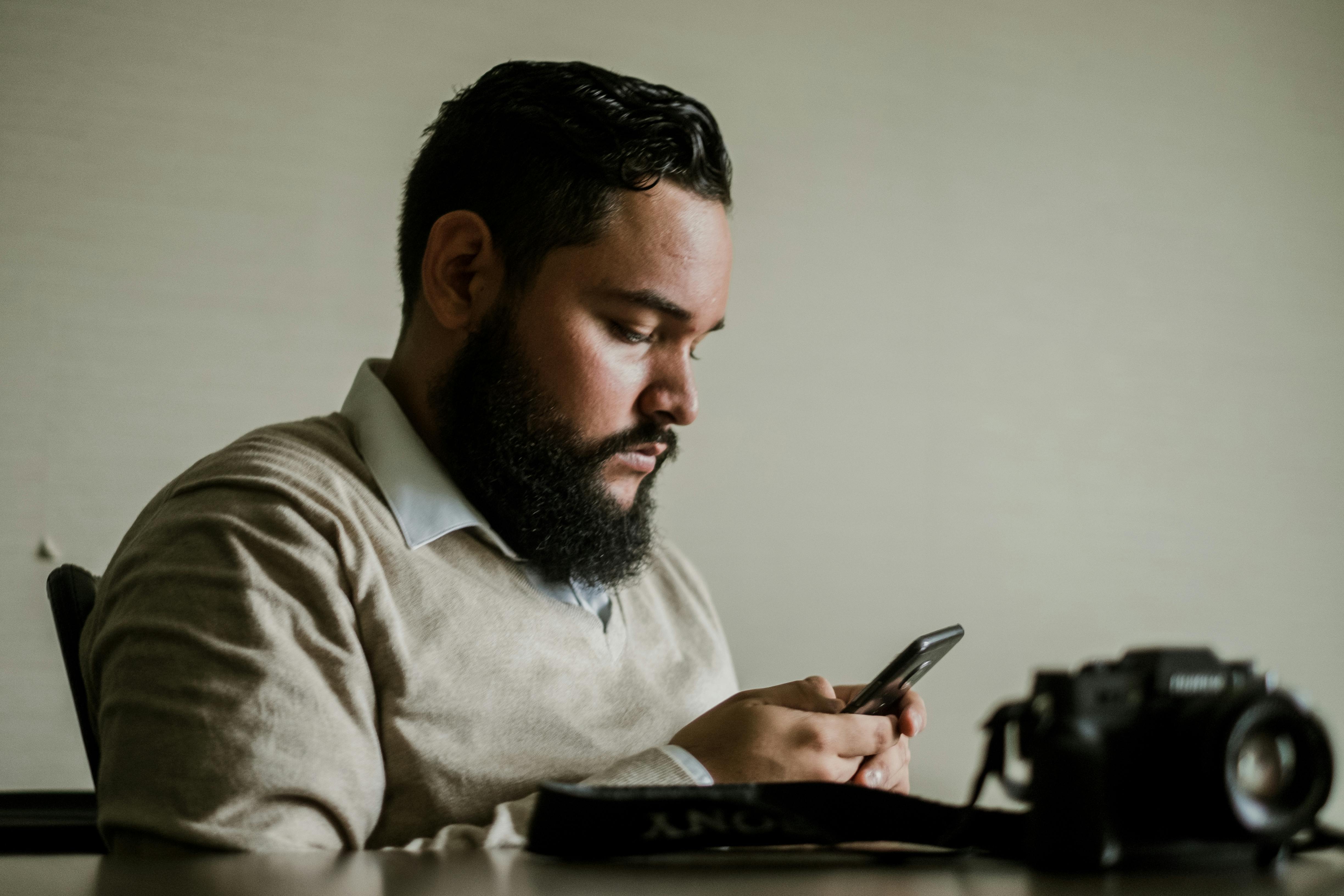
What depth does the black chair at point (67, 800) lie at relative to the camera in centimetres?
89

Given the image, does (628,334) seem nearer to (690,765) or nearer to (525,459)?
(525,459)

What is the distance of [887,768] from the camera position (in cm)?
97

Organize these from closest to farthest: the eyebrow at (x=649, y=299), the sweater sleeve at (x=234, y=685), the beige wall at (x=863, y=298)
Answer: the sweater sleeve at (x=234, y=685) < the eyebrow at (x=649, y=299) < the beige wall at (x=863, y=298)

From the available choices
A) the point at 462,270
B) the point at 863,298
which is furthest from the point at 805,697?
the point at 863,298

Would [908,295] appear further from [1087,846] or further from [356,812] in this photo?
[1087,846]

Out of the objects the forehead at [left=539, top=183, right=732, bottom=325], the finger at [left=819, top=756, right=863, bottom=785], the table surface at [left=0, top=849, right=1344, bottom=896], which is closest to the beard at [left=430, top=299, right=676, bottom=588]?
the forehead at [left=539, top=183, right=732, bottom=325]

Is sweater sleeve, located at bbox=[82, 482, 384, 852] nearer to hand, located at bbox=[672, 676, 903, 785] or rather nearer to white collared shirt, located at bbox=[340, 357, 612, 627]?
white collared shirt, located at bbox=[340, 357, 612, 627]

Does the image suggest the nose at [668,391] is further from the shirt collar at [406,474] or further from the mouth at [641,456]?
the shirt collar at [406,474]

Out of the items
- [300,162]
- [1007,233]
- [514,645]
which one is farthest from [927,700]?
[300,162]

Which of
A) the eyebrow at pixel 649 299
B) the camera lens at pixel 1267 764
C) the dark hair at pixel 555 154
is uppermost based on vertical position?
the dark hair at pixel 555 154

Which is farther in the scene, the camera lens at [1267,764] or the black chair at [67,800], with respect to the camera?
the black chair at [67,800]

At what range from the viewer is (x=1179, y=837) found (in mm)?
484

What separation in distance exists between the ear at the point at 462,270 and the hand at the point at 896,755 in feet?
1.82

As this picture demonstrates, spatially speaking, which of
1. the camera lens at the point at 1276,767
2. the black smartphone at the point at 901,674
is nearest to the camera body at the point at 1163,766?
the camera lens at the point at 1276,767
